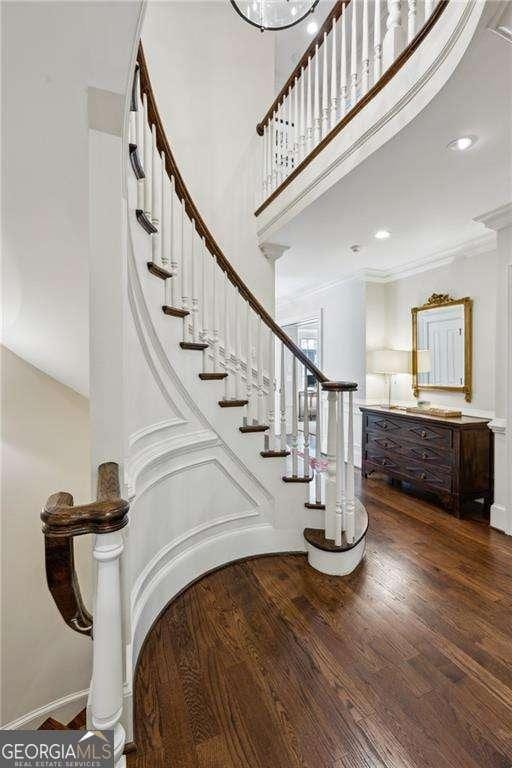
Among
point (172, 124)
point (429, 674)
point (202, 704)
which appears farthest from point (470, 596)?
point (172, 124)

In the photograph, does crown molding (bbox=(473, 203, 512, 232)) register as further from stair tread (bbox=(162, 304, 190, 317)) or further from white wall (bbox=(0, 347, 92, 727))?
white wall (bbox=(0, 347, 92, 727))

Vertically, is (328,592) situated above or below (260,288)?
below

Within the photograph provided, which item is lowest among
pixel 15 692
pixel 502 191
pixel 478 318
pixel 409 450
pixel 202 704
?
pixel 15 692

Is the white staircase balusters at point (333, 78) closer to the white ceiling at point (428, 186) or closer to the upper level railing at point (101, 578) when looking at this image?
the white ceiling at point (428, 186)

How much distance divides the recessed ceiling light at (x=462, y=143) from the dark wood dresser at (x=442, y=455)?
6.57ft

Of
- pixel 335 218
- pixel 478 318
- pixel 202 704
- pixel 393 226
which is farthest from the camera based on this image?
pixel 478 318

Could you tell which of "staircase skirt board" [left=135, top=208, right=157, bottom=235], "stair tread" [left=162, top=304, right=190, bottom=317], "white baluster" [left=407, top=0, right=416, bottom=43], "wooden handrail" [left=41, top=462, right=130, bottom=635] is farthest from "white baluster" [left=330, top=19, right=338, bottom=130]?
"wooden handrail" [left=41, top=462, right=130, bottom=635]

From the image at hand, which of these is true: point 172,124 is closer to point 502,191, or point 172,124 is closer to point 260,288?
point 260,288

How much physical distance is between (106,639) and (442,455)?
3.02 m

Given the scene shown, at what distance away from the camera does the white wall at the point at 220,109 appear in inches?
121

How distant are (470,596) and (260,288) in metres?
2.93

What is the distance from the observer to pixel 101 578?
744 mm

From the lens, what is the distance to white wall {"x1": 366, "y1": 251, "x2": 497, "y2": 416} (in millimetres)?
3184

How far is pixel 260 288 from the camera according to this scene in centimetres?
349
